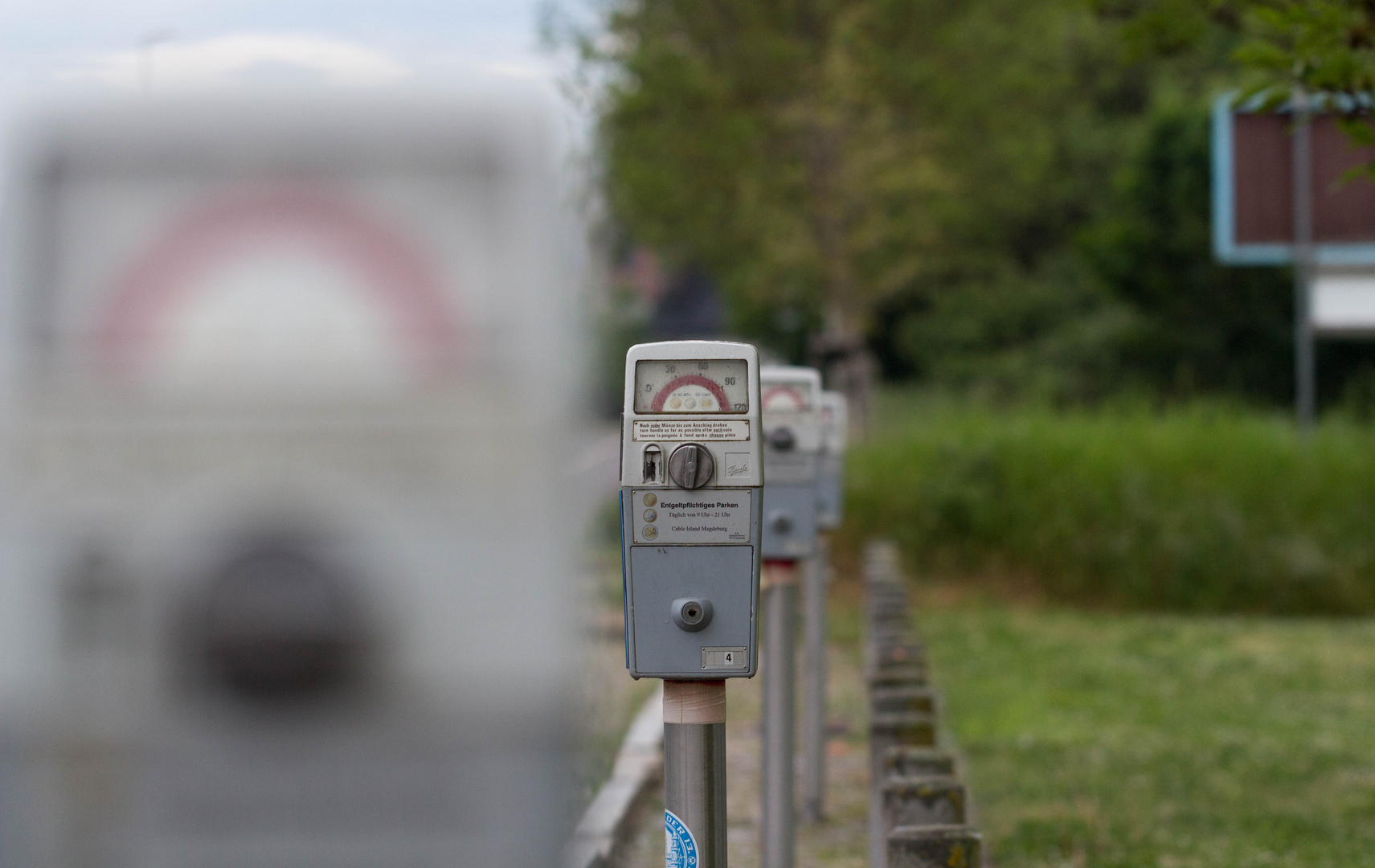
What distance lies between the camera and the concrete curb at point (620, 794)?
5930mm

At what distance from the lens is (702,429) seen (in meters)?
3.65

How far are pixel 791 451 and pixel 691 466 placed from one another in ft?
9.29

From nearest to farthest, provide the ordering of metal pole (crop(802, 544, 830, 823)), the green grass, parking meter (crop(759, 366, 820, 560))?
1. parking meter (crop(759, 366, 820, 560))
2. the green grass
3. metal pole (crop(802, 544, 830, 823))

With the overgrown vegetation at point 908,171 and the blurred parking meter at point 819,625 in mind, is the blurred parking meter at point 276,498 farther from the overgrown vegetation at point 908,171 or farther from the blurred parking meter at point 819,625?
the overgrown vegetation at point 908,171

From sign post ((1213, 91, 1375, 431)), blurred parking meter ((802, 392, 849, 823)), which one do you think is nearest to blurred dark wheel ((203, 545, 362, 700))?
blurred parking meter ((802, 392, 849, 823))

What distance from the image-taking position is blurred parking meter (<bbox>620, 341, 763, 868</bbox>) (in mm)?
3637

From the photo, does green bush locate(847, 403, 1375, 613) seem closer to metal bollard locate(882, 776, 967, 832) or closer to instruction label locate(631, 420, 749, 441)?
metal bollard locate(882, 776, 967, 832)

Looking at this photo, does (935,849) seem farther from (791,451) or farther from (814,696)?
(814,696)

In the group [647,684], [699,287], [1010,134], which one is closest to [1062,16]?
[1010,134]

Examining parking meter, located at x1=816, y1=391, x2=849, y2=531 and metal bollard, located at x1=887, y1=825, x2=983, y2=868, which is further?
parking meter, located at x1=816, y1=391, x2=849, y2=531

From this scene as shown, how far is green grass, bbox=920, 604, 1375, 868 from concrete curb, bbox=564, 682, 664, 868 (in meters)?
1.38

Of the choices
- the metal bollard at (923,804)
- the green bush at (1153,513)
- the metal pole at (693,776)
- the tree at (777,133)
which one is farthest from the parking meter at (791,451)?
the tree at (777,133)

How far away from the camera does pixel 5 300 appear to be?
4641 mm

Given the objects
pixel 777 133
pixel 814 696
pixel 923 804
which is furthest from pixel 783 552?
pixel 777 133
